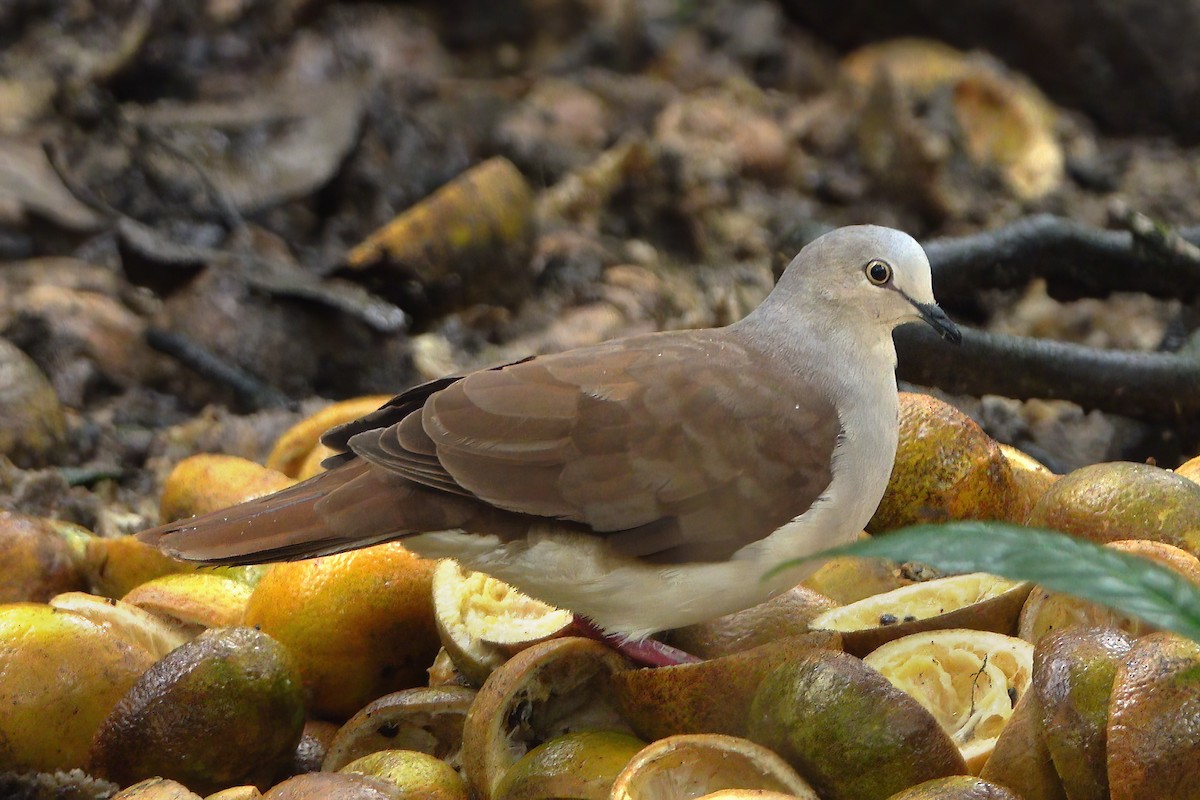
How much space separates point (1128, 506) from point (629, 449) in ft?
3.15

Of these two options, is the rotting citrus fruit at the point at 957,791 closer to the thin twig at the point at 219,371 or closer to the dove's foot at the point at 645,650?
the dove's foot at the point at 645,650

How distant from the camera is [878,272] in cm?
315

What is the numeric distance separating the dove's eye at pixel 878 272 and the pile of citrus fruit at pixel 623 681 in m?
0.32

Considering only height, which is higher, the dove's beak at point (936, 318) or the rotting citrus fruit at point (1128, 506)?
the dove's beak at point (936, 318)

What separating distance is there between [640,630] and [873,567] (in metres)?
0.57

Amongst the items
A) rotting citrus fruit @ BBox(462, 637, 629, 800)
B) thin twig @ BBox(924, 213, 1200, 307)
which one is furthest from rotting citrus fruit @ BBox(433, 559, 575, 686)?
thin twig @ BBox(924, 213, 1200, 307)

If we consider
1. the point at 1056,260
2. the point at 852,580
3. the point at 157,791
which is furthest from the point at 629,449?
the point at 1056,260

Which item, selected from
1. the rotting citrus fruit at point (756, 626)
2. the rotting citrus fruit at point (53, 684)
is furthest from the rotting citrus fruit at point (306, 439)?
the rotting citrus fruit at point (756, 626)

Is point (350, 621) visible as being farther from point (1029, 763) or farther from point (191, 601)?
point (1029, 763)

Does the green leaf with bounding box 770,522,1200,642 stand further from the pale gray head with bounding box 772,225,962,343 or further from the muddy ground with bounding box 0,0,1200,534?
the muddy ground with bounding box 0,0,1200,534

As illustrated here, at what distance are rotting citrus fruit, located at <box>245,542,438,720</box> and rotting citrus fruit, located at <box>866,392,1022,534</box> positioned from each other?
1.05m

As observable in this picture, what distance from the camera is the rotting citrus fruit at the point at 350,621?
295cm

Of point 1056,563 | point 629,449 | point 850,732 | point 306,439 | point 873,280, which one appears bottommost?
point 306,439

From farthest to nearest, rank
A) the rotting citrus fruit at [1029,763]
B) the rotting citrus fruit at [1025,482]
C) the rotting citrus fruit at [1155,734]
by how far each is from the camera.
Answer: the rotting citrus fruit at [1025,482], the rotting citrus fruit at [1029,763], the rotting citrus fruit at [1155,734]
